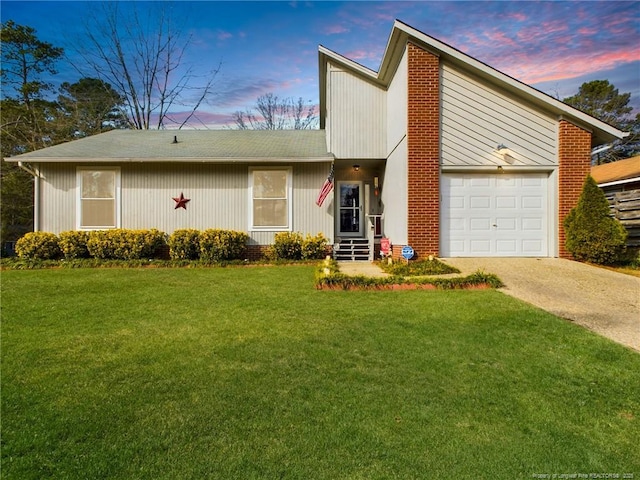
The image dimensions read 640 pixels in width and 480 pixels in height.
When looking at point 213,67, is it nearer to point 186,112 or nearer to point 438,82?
point 186,112

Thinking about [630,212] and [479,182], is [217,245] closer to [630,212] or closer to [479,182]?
[479,182]

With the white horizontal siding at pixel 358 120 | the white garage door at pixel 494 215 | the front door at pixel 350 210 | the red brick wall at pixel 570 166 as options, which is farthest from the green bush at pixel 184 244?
the red brick wall at pixel 570 166

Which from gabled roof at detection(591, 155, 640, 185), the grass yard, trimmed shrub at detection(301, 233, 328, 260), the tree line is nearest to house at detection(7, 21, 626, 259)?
trimmed shrub at detection(301, 233, 328, 260)

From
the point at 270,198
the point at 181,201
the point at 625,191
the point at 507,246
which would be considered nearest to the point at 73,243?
the point at 181,201

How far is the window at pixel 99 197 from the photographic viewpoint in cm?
1108

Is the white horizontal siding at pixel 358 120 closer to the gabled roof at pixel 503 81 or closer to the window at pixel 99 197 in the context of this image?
the gabled roof at pixel 503 81

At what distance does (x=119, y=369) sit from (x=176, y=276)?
4996mm

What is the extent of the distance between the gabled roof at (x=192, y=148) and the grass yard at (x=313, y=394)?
646cm

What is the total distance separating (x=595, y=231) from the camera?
7.95m

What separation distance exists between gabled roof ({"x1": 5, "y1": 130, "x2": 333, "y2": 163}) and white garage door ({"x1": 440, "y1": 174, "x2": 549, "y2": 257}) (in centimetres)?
400

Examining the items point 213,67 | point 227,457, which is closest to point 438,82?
point 227,457

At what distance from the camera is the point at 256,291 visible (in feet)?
21.2

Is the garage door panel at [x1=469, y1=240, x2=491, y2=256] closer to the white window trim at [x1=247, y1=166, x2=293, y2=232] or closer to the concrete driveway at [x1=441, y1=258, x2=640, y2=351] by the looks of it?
the concrete driveway at [x1=441, y1=258, x2=640, y2=351]

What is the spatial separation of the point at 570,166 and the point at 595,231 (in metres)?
1.84
